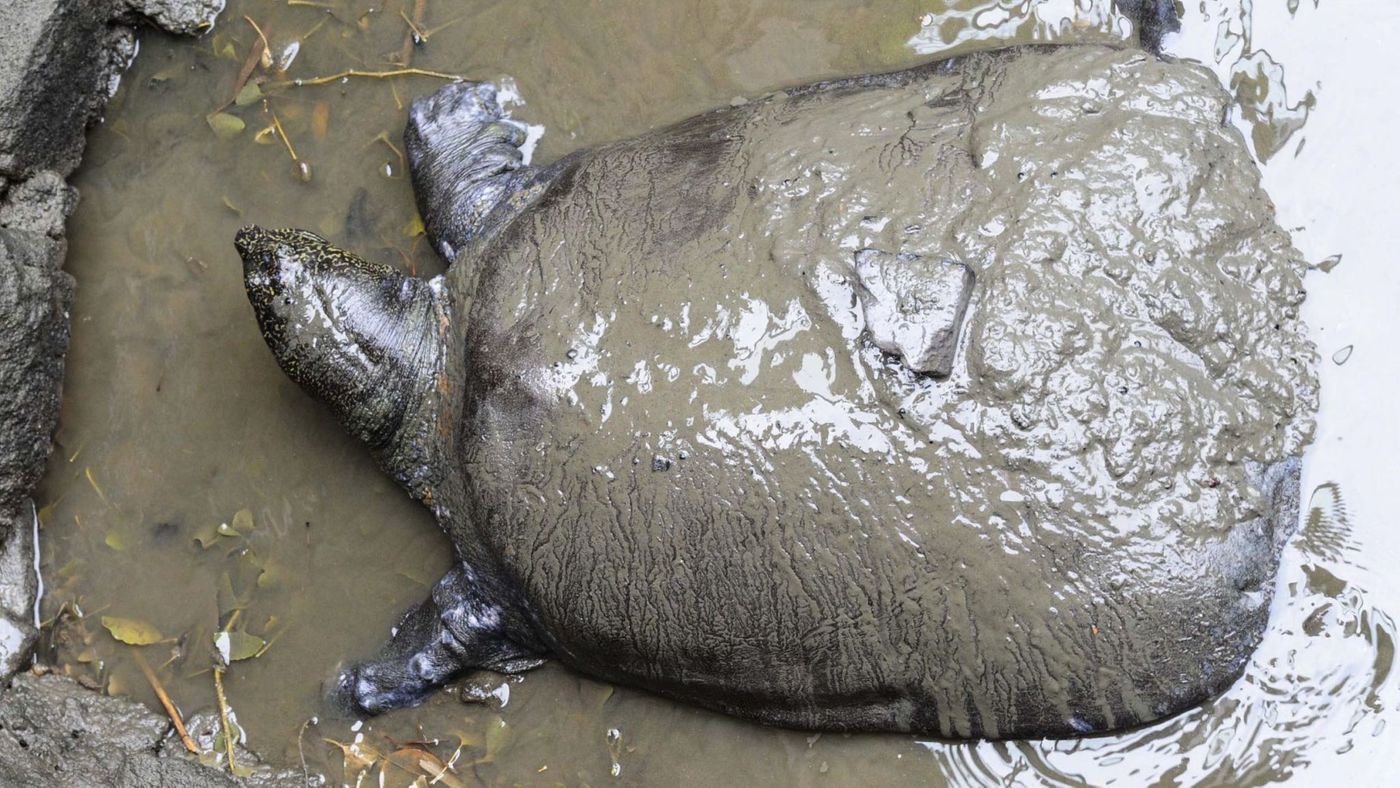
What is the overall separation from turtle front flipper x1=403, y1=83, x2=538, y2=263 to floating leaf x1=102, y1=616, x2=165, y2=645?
1.84m

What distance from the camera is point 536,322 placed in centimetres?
353

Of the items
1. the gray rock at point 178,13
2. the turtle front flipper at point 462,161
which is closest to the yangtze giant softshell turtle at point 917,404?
the turtle front flipper at point 462,161

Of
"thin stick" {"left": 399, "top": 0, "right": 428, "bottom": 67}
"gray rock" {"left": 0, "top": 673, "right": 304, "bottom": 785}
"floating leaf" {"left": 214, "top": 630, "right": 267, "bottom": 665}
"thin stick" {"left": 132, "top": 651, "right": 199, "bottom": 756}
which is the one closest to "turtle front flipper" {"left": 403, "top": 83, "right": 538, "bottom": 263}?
"thin stick" {"left": 399, "top": 0, "right": 428, "bottom": 67}

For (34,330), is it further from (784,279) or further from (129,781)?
(784,279)

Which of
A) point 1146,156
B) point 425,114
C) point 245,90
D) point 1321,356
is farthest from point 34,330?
point 1321,356

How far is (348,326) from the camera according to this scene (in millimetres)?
3855

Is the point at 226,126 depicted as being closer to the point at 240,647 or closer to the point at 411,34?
the point at 411,34

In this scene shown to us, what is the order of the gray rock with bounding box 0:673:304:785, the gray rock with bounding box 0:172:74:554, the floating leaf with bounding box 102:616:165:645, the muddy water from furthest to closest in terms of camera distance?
the floating leaf with bounding box 102:616:165:645
the gray rock with bounding box 0:172:74:554
the gray rock with bounding box 0:673:304:785
the muddy water

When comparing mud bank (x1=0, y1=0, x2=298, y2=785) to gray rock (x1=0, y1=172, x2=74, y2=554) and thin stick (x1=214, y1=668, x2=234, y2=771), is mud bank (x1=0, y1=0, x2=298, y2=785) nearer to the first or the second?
gray rock (x1=0, y1=172, x2=74, y2=554)

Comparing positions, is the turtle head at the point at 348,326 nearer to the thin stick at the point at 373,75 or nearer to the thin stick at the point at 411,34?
the thin stick at the point at 373,75

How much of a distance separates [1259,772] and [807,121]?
268cm

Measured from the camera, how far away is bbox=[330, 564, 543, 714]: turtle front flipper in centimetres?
394

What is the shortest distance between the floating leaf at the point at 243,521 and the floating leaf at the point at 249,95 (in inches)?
65.2

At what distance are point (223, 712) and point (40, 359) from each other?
59.1 inches
